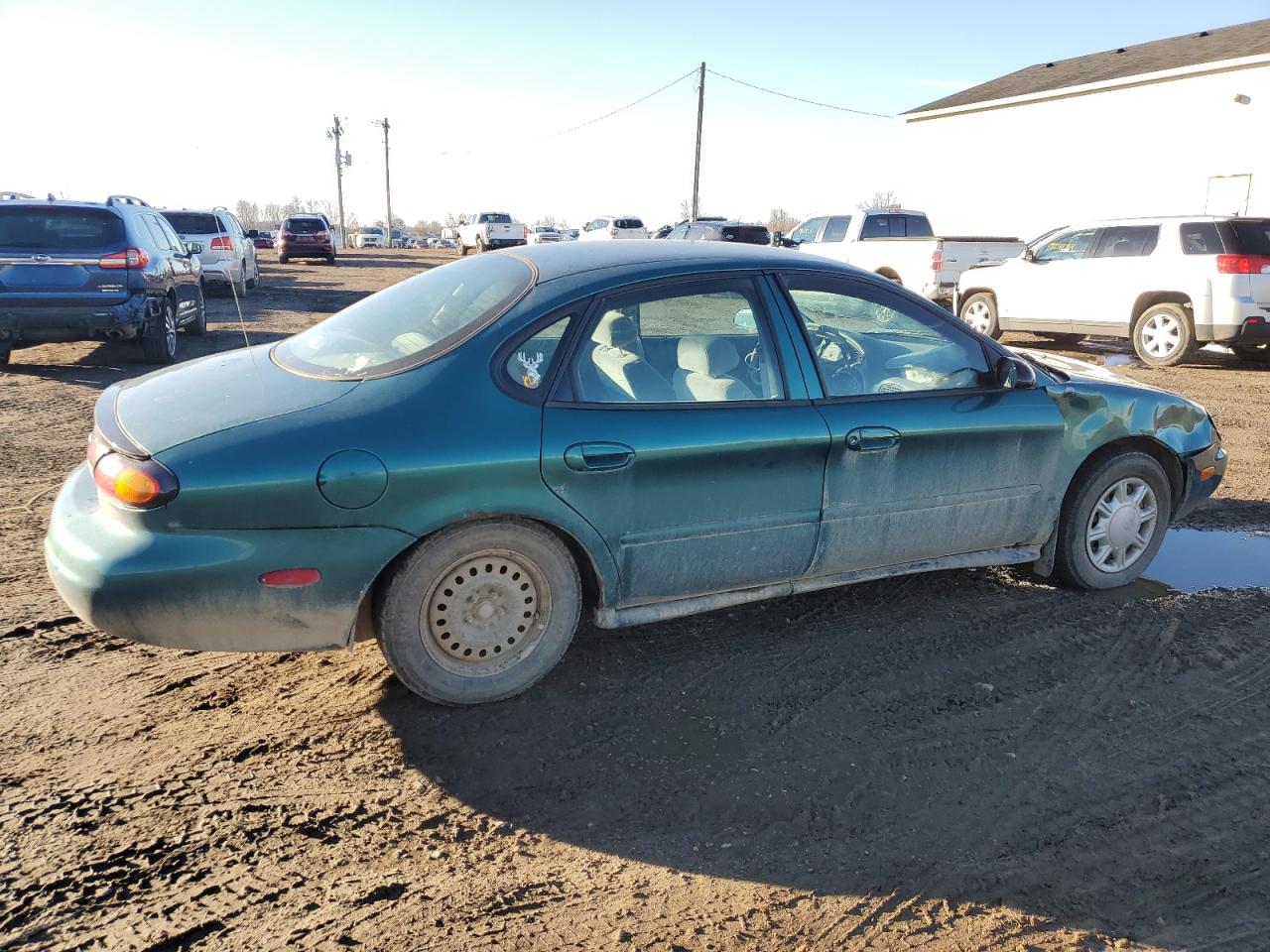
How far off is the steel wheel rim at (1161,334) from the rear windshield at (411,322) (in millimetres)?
10996

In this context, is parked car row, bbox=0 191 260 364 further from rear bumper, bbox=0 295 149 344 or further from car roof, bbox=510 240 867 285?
car roof, bbox=510 240 867 285

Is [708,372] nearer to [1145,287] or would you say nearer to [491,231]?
[1145,287]

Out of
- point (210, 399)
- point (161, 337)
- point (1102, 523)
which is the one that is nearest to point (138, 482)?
point (210, 399)

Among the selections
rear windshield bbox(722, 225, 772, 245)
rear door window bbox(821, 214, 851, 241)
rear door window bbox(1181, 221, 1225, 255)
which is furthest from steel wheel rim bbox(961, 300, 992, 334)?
rear windshield bbox(722, 225, 772, 245)

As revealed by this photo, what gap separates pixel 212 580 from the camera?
9.88ft

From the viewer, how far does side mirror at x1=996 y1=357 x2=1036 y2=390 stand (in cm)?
423

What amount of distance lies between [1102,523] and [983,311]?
11036 millimetres

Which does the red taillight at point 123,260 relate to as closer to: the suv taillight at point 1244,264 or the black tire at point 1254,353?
the suv taillight at point 1244,264

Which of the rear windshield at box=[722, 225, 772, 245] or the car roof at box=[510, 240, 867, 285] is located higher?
the rear windshield at box=[722, 225, 772, 245]

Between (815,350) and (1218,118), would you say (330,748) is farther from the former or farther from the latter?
(1218,118)

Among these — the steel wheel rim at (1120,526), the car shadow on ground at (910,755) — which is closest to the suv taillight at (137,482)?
the car shadow on ground at (910,755)

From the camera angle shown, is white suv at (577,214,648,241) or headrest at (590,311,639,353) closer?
headrest at (590,311,639,353)

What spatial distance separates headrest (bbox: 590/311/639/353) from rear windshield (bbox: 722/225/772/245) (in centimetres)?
1958

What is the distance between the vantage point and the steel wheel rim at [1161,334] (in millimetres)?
12289
